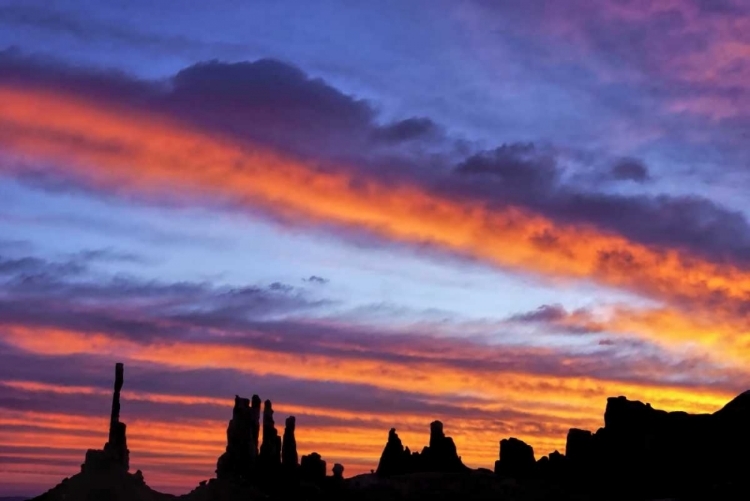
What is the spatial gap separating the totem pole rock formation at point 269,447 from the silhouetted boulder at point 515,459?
37482 mm

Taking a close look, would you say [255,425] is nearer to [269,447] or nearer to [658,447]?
[269,447]

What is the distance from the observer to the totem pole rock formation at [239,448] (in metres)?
167

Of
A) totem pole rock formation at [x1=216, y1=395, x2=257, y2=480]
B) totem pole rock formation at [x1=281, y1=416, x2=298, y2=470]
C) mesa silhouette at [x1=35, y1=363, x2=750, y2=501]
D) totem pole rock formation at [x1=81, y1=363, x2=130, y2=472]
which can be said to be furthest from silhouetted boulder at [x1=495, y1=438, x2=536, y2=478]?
totem pole rock formation at [x1=81, y1=363, x2=130, y2=472]

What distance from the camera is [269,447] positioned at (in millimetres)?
170750

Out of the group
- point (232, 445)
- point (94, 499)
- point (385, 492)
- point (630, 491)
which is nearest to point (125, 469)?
point (94, 499)

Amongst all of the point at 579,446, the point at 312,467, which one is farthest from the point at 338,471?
the point at 579,446

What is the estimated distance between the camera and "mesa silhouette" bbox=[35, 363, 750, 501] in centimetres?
15612

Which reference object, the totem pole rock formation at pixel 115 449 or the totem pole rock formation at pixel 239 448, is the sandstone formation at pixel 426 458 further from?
the totem pole rock formation at pixel 115 449

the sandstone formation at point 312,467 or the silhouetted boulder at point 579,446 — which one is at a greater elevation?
the silhouetted boulder at point 579,446

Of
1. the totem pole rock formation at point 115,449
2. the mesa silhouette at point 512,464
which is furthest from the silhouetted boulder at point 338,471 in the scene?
the totem pole rock formation at point 115,449

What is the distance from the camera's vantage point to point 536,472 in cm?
17388

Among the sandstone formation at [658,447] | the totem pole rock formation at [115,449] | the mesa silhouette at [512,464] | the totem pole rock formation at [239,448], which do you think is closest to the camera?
the totem pole rock formation at [115,449]

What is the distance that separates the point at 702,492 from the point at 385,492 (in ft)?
168

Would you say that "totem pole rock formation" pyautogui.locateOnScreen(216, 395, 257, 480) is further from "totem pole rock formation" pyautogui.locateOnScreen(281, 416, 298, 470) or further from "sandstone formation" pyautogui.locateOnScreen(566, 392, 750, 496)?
"sandstone formation" pyautogui.locateOnScreen(566, 392, 750, 496)
